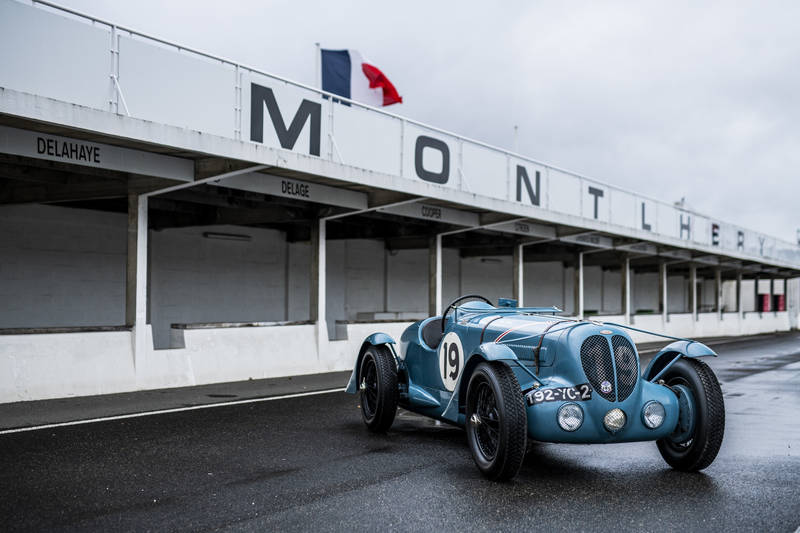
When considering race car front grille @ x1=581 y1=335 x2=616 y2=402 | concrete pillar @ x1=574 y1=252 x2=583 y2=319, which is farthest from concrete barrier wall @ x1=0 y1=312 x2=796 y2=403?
concrete pillar @ x1=574 y1=252 x2=583 y2=319

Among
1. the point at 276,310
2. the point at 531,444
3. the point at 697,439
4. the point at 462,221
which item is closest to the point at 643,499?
the point at 697,439

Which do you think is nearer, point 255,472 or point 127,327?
point 255,472

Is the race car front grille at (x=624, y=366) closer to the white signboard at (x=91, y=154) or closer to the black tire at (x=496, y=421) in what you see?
the black tire at (x=496, y=421)

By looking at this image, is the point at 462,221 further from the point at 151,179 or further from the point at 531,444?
the point at 531,444

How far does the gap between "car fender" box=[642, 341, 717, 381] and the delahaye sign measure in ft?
25.3

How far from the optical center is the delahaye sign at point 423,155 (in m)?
12.7

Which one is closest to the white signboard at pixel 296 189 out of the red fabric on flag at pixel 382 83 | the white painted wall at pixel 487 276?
the red fabric on flag at pixel 382 83

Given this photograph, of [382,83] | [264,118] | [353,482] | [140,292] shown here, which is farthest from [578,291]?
[353,482]

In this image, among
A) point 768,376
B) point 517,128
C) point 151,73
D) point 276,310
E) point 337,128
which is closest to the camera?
point 151,73

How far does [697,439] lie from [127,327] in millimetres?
8506

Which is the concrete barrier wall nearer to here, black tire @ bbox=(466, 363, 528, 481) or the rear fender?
the rear fender

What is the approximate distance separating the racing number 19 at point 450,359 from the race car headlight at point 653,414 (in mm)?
1806

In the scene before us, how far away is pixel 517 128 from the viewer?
89.7ft

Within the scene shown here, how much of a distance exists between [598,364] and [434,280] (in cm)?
1280
